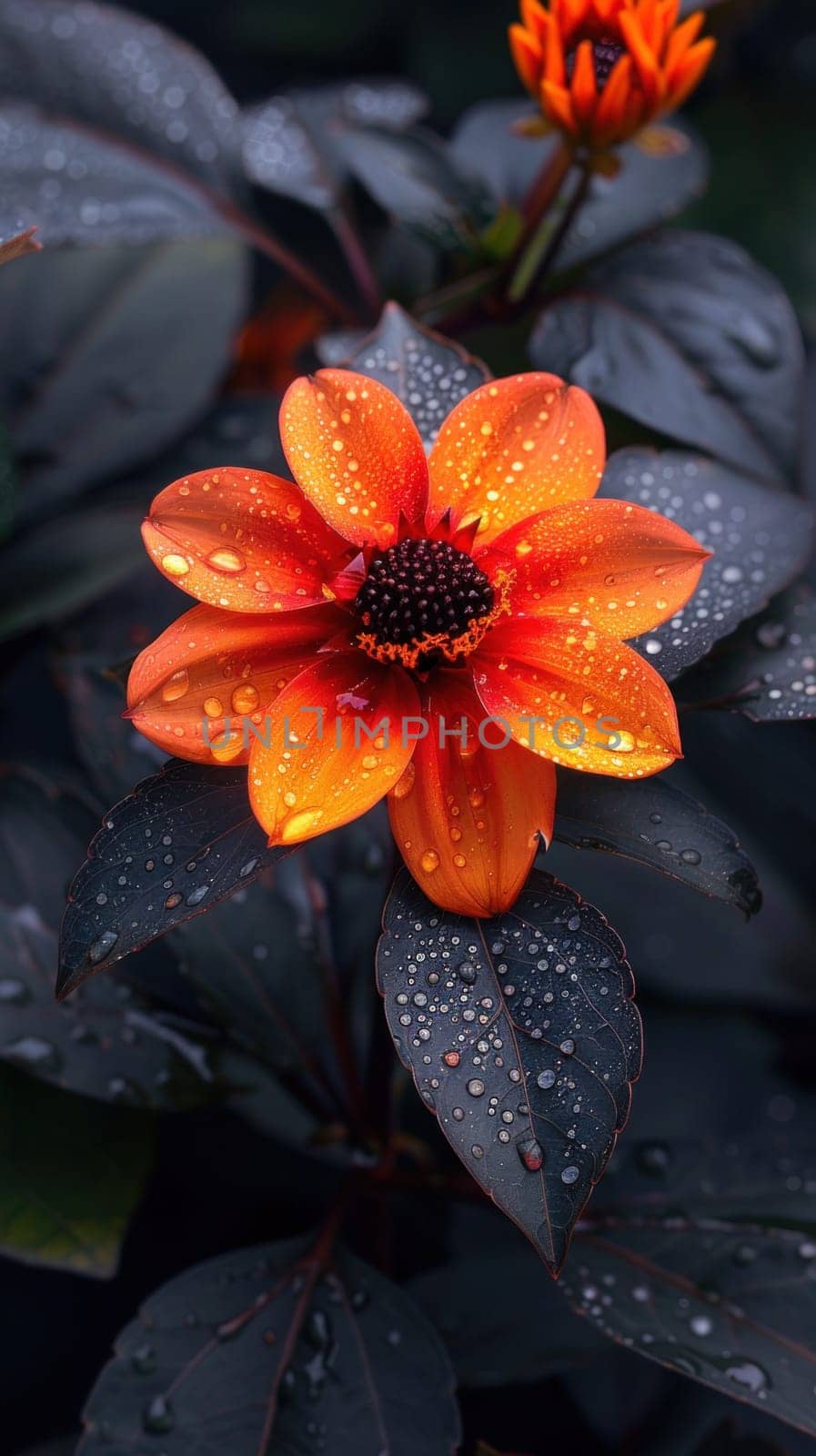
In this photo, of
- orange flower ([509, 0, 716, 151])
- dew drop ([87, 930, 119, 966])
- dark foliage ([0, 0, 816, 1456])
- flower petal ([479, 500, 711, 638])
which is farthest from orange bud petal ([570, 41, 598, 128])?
dew drop ([87, 930, 119, 966])

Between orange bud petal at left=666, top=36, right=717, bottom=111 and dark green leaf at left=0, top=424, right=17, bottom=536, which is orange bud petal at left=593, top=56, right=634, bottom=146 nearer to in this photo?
orange bud petal at left=666, top=36, right=717, bottom=111

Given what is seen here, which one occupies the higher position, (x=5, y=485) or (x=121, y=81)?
(x=121, y=81)

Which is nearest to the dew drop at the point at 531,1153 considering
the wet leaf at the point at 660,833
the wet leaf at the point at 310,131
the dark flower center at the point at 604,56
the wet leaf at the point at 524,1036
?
the wet leaf at the point at 524,1036

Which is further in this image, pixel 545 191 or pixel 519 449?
pixel 545 191

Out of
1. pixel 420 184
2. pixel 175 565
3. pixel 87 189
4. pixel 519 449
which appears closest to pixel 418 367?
pixel 519 449

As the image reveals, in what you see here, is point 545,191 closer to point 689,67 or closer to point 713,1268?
point 689,67
